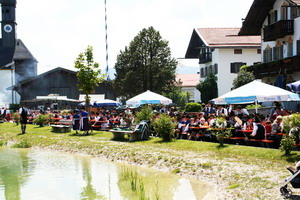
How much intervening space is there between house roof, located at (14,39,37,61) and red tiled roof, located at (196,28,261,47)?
A: 3260 centimetres

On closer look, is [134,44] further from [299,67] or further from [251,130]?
[251,130]

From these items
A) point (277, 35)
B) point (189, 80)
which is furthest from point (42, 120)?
point (189, 80)

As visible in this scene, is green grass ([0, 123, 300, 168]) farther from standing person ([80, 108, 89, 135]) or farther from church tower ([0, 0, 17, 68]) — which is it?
church tower ([0, 0, 17, 68])

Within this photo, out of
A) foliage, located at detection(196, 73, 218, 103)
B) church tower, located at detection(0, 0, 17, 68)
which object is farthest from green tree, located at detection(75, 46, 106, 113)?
church tower, located at detection(0, 0, 17, 68)

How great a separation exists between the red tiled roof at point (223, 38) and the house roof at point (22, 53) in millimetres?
32602

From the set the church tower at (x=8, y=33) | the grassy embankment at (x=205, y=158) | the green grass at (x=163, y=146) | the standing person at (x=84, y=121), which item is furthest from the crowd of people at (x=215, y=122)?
the church tower at (x=8, y=33)

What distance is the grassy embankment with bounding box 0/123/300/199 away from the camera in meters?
10.6

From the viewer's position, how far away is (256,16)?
113 feet

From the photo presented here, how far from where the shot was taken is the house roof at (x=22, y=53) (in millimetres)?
70569

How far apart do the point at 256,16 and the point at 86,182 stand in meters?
25.8

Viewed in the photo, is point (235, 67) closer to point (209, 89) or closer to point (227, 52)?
point (227, 52)

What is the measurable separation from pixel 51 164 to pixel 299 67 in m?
17.4

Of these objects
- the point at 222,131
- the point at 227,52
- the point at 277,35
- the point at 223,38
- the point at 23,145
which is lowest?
the point at 23,145

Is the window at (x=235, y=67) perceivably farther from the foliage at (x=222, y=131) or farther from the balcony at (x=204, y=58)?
the foliage at (x=222, y=131)
